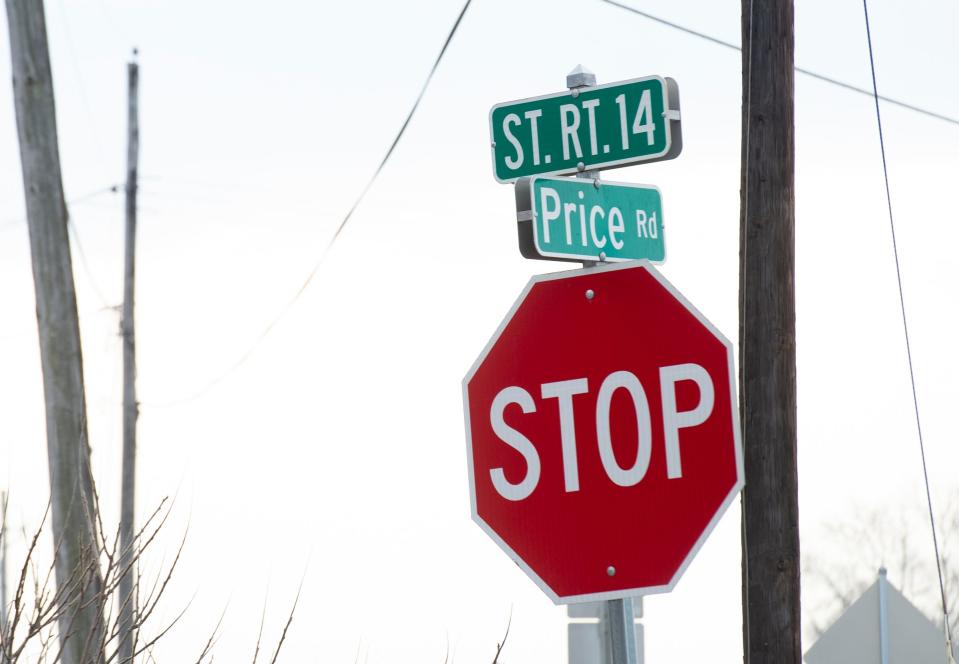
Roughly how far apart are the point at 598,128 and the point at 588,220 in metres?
0.43

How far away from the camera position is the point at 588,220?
4551mm

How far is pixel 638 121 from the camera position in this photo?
4832mm

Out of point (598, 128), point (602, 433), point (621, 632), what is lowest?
point (621, 632)

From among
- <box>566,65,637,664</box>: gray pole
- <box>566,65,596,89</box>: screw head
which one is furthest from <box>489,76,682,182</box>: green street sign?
<box>566,65,637,664</box>: gray pole

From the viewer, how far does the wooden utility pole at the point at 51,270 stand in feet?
25.7

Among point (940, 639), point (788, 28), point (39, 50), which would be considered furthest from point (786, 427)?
point (39, 50)

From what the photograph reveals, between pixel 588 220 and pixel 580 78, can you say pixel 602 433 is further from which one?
pixel 580 78

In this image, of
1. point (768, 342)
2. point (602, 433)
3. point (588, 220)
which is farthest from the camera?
point (768, 342)

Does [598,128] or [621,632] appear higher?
[598,128]

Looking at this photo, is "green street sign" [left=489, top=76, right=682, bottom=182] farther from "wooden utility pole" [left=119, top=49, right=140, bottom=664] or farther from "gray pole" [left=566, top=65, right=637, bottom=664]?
"wooden utility pole" [left=119, top=49, right=140, bottom=664]

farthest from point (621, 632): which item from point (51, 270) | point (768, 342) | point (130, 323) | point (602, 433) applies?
point (130, 323)

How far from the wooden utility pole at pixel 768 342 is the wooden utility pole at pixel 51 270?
327cm

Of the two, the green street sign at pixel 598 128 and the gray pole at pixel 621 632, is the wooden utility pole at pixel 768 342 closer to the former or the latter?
the green street sign at pixel 598 128

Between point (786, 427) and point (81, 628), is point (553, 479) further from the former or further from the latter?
point (81, 628)
